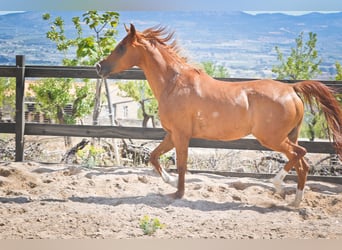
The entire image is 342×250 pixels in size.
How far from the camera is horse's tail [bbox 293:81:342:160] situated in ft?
13.6

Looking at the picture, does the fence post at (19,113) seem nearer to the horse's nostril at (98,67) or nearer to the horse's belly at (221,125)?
the horse's nostril at (98,67)

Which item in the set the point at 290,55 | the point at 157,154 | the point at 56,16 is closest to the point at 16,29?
the point at 56,16

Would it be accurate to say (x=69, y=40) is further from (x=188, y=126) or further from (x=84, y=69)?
(x=188, y=126)

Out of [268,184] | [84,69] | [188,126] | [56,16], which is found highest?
[56,16]

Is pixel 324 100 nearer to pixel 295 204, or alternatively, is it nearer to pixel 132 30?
pixel 295 204

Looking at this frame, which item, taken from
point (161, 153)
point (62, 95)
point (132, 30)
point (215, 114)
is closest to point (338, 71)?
point (215, 114)

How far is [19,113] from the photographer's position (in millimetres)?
4633

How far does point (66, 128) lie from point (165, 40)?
1111 mm

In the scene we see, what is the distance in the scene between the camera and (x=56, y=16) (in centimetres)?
429

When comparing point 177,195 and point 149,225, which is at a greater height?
point 177,195

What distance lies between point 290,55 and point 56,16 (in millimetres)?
1814

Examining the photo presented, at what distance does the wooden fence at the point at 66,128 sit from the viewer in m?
4.47

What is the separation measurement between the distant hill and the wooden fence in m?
0.13

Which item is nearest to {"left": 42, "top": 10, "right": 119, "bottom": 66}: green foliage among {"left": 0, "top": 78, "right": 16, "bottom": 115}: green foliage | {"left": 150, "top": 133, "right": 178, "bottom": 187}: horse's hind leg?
{"left": 0, "top": 78, "right": 16, "bottom": 115}: green foliage
